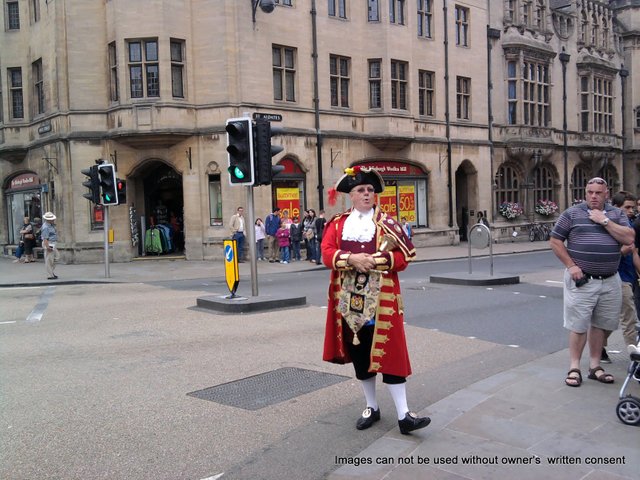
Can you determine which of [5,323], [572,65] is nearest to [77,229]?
[5,323]

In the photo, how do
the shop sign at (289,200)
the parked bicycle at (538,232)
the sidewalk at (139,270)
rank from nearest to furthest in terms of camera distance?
the sidewalk at (139,270)
the shop sign at (289,200)
the parked bicycle at (538,232)

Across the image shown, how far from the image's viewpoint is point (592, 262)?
6.00 metres

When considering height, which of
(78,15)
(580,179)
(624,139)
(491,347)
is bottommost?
(491,347)

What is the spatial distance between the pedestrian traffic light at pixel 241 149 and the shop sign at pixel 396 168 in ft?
51.3

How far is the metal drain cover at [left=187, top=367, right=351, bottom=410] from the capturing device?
6012 mm

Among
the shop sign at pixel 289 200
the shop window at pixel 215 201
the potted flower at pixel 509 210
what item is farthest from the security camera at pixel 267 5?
the potted flower at pixel 509 210

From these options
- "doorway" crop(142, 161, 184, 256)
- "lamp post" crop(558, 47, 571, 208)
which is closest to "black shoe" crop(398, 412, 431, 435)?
"doorway" crop(142, 161, 184, 256)

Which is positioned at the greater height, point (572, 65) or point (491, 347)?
point (572, 65)

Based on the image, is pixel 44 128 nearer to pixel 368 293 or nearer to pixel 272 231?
pixel 272 231

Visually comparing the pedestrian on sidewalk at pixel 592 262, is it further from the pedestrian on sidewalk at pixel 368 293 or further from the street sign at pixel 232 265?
the street sign at pixel 232 265

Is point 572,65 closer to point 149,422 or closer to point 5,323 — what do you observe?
point 5,323

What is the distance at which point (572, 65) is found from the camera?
3656cm

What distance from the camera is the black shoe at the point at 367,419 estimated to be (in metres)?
5.17

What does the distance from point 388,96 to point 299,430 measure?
74.4 ft
